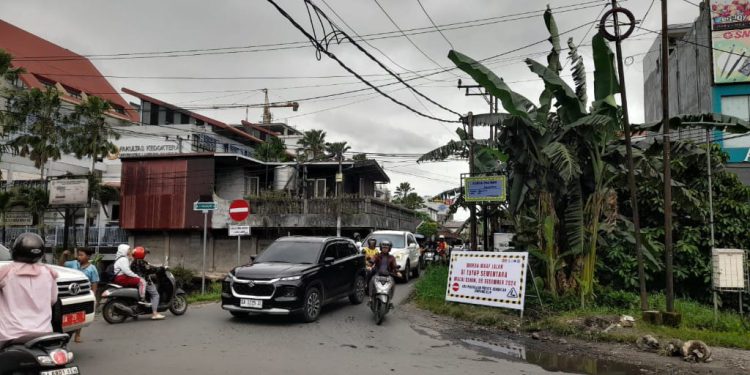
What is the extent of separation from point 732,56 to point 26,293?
2521 centimetres

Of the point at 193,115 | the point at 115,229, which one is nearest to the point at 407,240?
the point at 115,229

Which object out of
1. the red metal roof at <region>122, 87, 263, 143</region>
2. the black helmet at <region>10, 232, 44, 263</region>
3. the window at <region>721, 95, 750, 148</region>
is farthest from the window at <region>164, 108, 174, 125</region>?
the black helmet at <region>10, 232, 44, 263</region>

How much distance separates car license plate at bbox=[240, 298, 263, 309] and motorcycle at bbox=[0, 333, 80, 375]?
5.52 m

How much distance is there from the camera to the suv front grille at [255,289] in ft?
32.5

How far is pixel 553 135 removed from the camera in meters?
11.9

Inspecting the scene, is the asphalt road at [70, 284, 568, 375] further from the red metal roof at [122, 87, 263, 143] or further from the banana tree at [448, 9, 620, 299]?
the red metal roof at [122, 87, 263, 143]

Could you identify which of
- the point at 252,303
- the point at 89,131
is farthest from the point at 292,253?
the point at 89,131

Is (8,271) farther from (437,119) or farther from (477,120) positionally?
(477,120)

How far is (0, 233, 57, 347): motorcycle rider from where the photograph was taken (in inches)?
177

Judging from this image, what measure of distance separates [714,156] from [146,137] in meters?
44.6

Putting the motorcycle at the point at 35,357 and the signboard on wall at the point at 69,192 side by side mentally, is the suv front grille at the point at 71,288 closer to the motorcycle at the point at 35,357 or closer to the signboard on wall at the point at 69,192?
the motorcycle at the point at 35,357

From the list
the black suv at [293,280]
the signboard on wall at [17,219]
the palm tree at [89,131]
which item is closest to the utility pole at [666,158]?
the black suv at [293,280]

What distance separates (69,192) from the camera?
2848cm

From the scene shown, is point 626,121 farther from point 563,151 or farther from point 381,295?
point 381,295
